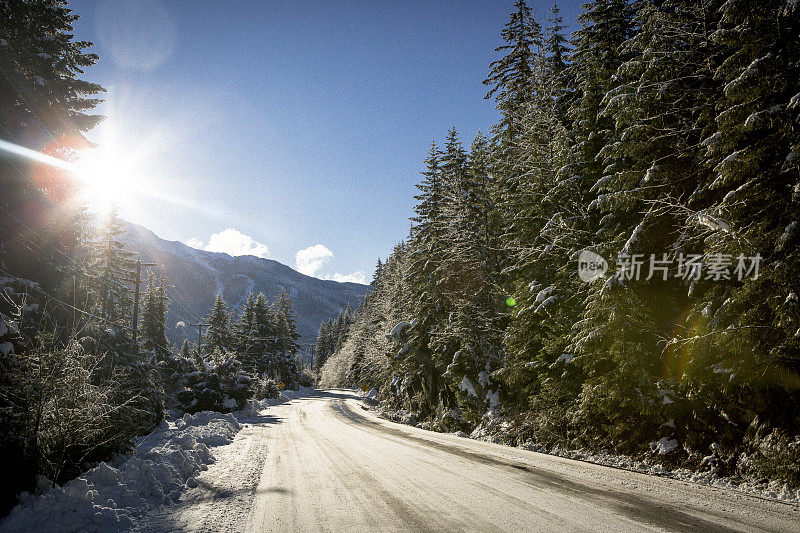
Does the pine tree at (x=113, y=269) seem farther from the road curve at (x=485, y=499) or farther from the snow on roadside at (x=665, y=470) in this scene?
the snow on roadside at (x=665, y=470)

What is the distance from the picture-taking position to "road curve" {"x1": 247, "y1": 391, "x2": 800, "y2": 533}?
17.3 feet

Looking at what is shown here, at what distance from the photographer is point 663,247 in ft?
34.5

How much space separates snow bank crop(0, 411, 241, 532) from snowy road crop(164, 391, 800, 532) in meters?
0.64

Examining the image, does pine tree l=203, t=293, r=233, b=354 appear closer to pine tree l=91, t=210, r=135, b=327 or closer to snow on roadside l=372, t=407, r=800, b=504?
pine tree l=91, t=210, r=135, b=327

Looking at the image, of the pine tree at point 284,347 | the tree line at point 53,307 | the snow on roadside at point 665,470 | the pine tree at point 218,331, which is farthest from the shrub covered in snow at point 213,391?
the pine tree at point 284,347

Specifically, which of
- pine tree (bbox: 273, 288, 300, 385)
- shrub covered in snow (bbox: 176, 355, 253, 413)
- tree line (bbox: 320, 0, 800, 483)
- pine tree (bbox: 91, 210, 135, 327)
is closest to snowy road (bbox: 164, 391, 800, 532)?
tree line (bbox: 320, 0, 800, 483)

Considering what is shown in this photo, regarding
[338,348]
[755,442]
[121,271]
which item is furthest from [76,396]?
[338,348]

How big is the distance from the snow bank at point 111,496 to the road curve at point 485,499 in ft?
5.58

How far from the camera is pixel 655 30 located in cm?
1004

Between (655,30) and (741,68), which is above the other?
(655,30)

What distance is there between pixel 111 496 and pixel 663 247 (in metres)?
13.2

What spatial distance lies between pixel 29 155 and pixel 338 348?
7009cm

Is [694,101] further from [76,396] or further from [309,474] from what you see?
[76,396]

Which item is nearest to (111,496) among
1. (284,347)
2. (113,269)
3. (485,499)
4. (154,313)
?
(485,499)
